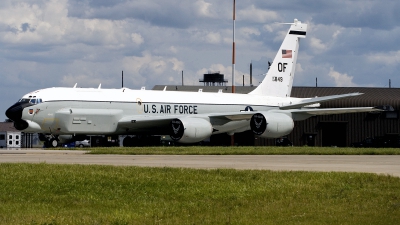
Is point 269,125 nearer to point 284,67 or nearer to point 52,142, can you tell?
point 52,142

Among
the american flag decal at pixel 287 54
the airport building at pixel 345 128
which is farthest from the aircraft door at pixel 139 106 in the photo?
the airport building at pixel 345 128

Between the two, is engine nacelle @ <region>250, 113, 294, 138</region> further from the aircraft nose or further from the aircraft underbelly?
the aircraft nose

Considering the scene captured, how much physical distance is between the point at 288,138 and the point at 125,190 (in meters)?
54.0

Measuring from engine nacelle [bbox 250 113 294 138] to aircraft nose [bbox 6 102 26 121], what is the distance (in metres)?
15.8

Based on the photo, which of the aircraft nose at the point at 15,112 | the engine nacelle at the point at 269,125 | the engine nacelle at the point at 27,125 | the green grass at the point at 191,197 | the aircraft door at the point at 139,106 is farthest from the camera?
the aircraft door at the point at 139,106

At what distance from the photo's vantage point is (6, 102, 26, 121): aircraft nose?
159 feet

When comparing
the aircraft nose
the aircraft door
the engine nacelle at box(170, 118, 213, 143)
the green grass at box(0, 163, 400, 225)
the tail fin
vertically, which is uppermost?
the tail fin

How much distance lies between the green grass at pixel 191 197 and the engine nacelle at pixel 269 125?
87.4 feet

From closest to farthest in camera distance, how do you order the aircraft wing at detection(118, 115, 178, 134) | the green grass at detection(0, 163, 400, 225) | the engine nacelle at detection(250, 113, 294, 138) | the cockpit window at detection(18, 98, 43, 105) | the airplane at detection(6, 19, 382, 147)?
the green grass at detection(0, 163, 400, 225), the cockpit window at detection(18, 98, 43, 105), the airplane at detection(6, 19, 382, 147), the engine nacelle at detection(250, 113, 294, 138), the aircraft wing at detection(118, 115, 178, 134)

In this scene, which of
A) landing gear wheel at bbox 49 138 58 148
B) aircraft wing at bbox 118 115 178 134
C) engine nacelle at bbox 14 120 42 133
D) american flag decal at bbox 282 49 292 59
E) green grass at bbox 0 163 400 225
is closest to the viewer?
green grass at bbox 0 163 400 225

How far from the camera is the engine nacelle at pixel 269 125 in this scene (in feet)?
169

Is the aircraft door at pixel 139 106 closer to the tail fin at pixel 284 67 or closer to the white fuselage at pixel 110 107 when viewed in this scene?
the white fuselage at pixel 110 107

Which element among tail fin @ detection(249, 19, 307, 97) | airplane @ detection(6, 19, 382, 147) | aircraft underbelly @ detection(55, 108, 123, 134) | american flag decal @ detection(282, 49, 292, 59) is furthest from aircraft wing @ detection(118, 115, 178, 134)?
american flag decal @ detection(282, 49, 292, 59)

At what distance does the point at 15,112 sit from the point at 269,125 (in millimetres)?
17125
